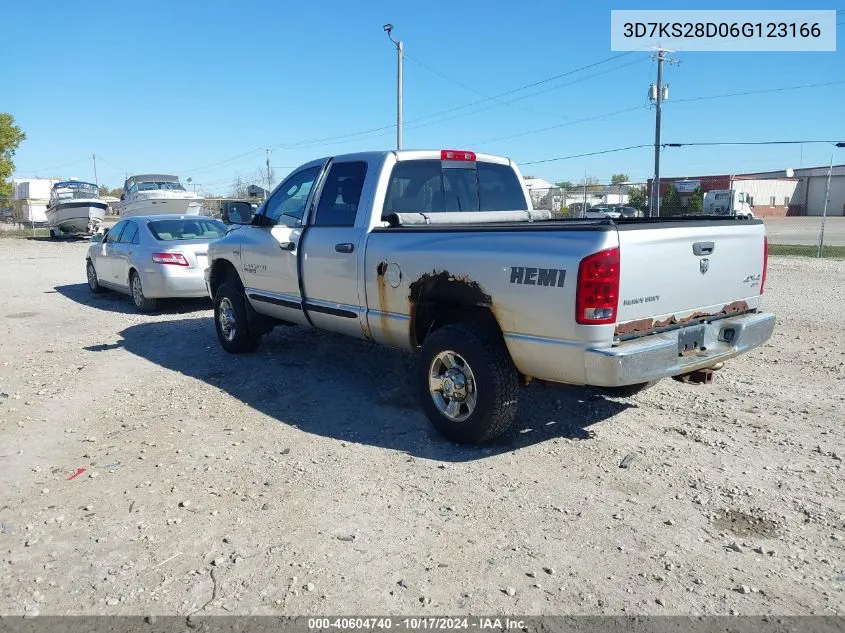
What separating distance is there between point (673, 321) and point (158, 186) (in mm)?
26999

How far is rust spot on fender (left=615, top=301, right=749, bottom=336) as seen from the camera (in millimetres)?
3973

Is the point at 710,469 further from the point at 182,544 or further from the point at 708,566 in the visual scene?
the point at 182,544

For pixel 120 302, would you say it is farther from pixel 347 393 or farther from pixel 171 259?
pixel 347 393

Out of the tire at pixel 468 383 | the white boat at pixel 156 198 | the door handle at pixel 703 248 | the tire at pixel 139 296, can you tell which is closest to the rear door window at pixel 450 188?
the tire at pixel 468 383

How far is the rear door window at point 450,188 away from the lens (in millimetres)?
5629

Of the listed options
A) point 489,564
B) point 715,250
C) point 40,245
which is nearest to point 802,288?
point 715,250

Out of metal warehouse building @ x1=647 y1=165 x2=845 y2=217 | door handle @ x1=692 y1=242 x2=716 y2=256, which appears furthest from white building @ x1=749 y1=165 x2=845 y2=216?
door handle @ x1=692 y1=242 x2=716 y2=256

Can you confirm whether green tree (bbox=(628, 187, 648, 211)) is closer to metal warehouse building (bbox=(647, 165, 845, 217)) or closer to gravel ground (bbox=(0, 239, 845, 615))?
metal warehouse building (bbox=(647, 165, 845, 217))

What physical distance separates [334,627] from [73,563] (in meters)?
1.42

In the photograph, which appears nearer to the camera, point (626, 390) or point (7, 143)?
point (626, 390)

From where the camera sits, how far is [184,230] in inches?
424

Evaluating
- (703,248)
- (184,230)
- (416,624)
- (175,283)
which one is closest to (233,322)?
(175,283)

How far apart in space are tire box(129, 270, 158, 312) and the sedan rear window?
0.74 meters

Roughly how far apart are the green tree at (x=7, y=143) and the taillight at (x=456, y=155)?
131 feet
